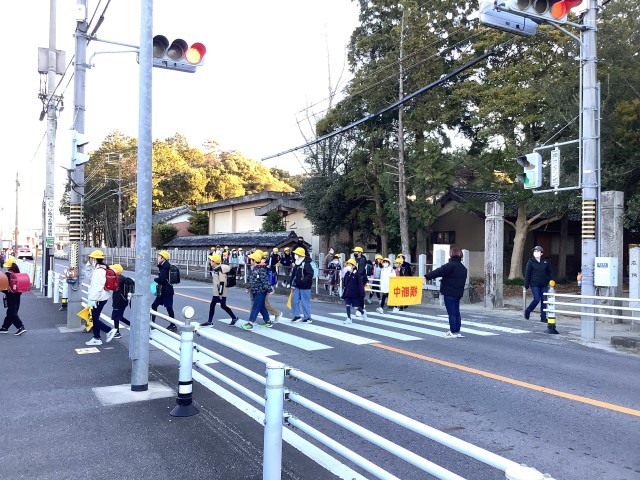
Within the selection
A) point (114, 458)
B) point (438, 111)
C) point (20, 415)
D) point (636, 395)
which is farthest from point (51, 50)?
point (636, 395)

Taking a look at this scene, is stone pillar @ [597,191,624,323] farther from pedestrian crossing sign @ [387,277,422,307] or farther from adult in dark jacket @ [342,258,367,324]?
adult in dark jacket @ [342,258,367,324]

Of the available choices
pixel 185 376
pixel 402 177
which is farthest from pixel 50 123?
pixel 185 376

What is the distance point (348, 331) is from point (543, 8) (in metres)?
7.70

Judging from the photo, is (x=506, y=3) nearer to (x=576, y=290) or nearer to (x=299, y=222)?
(x=576, y=290)

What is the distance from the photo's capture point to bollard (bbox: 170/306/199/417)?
18.2ft

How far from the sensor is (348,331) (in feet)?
39.5

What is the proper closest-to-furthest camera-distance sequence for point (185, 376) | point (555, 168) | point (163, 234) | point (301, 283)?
point (185, 376) < point (555, 168) < point (301, 283) < point (163, 234)

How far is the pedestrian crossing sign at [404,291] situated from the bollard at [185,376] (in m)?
11.1

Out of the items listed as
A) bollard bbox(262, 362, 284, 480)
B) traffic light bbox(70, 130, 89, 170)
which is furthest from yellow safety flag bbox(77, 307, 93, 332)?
bollard bbox(262, 362, 284, 480)

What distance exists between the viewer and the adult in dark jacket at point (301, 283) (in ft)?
42.4

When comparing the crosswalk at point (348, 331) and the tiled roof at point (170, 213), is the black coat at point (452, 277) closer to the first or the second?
the crosswalk at point (348, 331)

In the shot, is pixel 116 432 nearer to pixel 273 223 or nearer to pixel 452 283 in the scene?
pixel 452 283

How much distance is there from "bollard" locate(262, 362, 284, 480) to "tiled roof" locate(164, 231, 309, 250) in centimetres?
2443

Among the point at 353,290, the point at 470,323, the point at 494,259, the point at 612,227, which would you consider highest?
the point at 612,227
